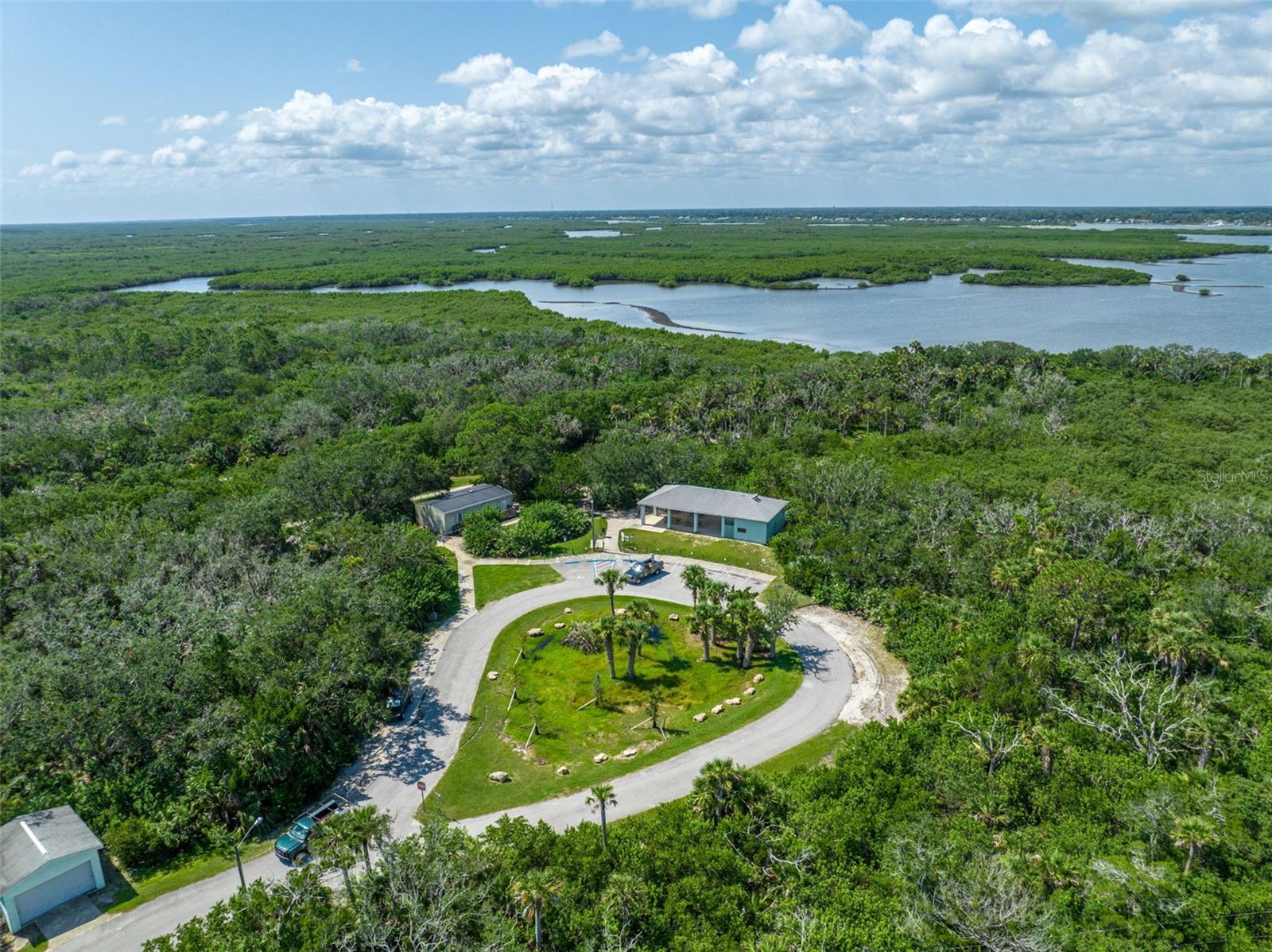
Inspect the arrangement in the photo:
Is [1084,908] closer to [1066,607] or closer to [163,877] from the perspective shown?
[1066,607]

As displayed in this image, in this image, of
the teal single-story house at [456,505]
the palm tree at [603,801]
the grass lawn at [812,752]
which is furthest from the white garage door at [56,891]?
the teal single-story house at [456,505]

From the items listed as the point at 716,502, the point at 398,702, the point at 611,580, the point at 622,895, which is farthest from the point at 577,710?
the point at 716,502

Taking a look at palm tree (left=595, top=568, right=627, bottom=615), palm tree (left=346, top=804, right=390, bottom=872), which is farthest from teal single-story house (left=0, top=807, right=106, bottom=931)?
palm tree (left=595, top=568, right=627, bottom=615)

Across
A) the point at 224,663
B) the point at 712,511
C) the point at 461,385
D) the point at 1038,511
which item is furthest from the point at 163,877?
the point at 461,385

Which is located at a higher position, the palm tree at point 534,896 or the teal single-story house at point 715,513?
the teal single-story house at point 715,513

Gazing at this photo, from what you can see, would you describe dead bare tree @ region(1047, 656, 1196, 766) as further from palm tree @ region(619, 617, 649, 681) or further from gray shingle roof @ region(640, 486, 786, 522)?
gray shingle roof @ region(640, 486, 786, 522)

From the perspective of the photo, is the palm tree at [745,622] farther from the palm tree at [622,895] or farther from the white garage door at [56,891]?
the white garage door at [56,891]

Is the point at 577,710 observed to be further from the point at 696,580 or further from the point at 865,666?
the point at 865,666
